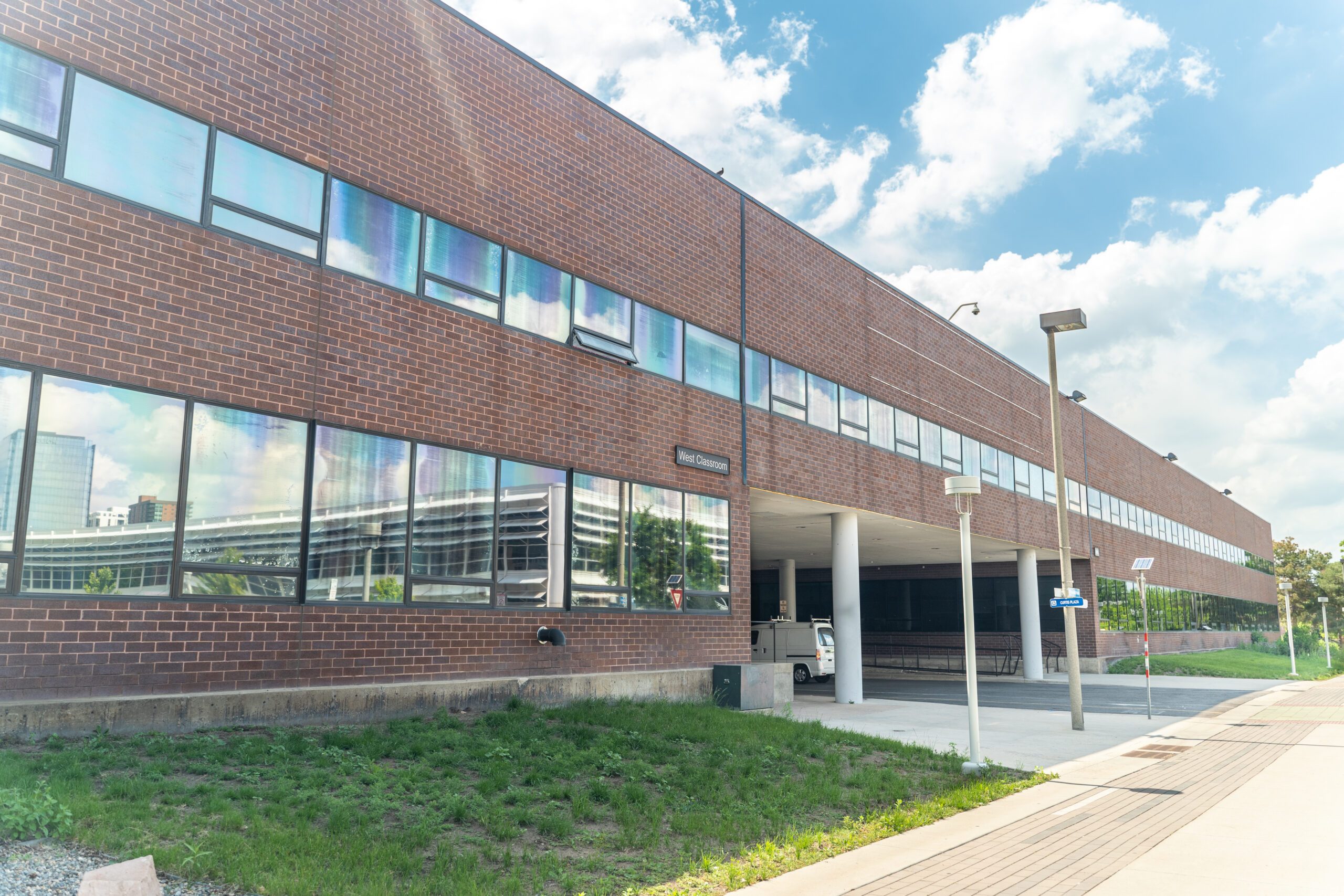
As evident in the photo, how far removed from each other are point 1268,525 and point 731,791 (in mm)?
87847

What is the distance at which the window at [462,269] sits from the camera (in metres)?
13.9

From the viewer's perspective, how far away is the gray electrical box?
18.0m

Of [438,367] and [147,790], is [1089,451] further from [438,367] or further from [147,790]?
[147,790]

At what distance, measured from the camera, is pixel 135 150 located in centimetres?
1062

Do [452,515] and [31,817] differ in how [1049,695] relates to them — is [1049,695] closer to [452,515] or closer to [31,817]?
[452,515]

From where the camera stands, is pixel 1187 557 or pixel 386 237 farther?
pixel 1187 557

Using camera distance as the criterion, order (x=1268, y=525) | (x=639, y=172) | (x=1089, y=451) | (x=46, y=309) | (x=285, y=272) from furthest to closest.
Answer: (x=1268, y=525) < (x=1089, y=451) < (x=639, y=172) < (x=285, y=272) < (x=46, y=309)

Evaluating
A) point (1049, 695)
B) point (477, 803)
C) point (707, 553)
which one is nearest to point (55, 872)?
point (477, 803)

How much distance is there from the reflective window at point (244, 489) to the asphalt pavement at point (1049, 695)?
17.5 metres

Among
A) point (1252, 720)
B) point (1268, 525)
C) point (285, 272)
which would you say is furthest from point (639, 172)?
point (1268, 525)

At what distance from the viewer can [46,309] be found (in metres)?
9.66

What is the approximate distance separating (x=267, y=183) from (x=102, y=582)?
5242 millimetres

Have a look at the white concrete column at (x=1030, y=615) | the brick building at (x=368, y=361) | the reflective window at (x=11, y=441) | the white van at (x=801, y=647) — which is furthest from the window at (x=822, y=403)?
the white concrete column at (x=1030, y=615)

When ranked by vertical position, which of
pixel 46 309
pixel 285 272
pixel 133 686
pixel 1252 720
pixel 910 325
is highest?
pixel 910 325
